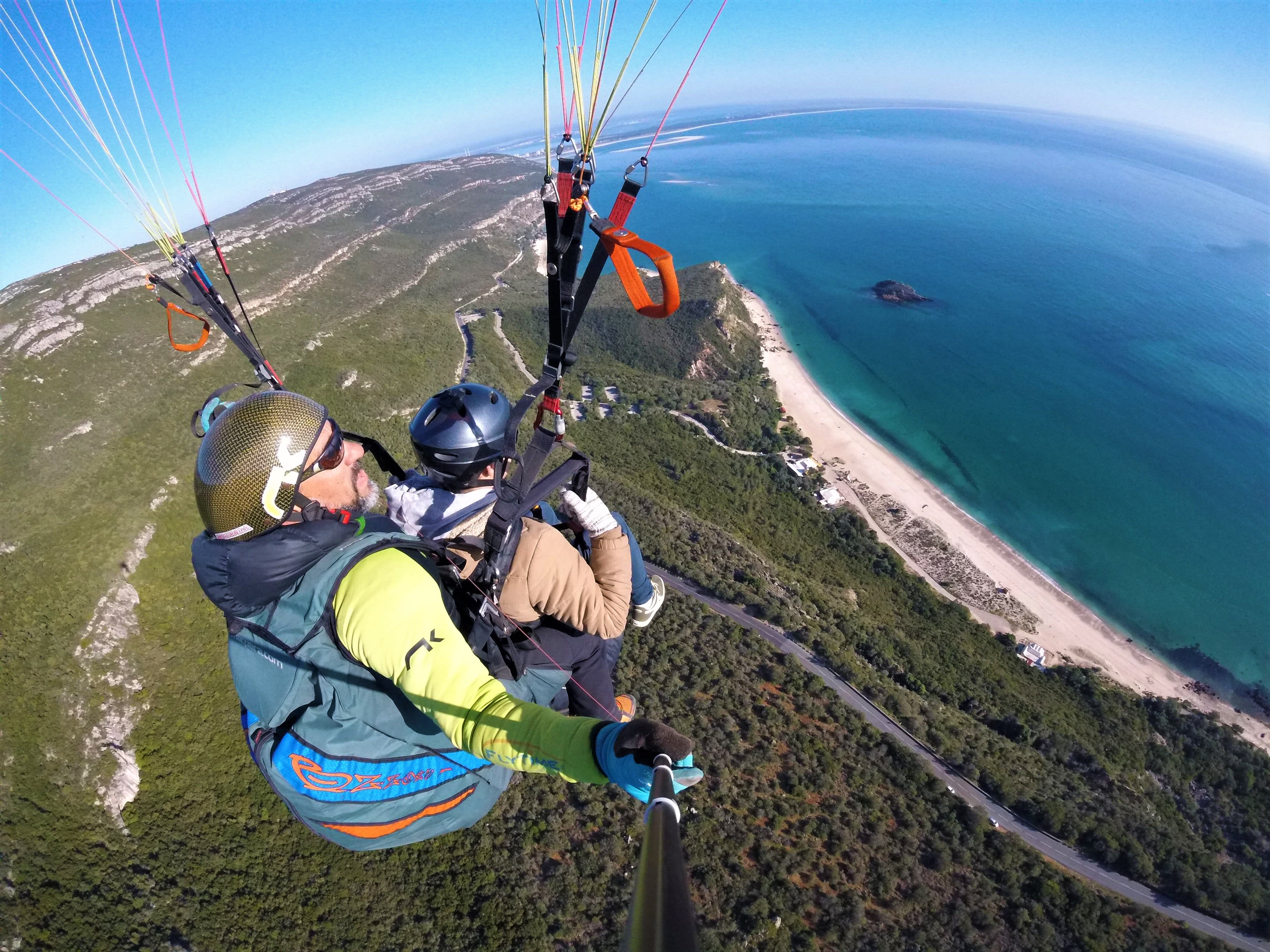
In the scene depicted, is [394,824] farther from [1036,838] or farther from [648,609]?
[1036,838]

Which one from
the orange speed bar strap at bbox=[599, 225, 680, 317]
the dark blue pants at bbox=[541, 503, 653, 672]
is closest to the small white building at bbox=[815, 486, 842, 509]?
the dark blue pants at bbox=[541, 503, 653, 672]

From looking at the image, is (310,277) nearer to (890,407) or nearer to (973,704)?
(890,407)

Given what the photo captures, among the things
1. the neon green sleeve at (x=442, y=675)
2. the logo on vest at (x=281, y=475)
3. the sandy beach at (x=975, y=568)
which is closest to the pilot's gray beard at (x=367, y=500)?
the logo on vest at (x=281, y=475)

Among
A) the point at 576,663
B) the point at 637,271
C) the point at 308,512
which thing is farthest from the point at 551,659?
the point at 637,271

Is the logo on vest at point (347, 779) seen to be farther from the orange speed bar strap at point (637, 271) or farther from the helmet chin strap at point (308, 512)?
the orange speed bar strap at point (637, 271)

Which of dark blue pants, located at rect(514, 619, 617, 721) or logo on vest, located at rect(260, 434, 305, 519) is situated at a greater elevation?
logo on vest, located at rect(260, 434, 305, 519)

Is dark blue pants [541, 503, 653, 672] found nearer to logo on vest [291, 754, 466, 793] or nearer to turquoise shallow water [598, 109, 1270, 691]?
logo on vest [291, 754, 466, 793]
